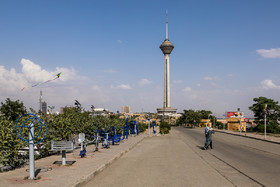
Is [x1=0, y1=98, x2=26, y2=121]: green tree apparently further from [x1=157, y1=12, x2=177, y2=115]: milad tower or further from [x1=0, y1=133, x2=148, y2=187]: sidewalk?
[x1=157, y1=12, x2=177, y2=115]: milad tower

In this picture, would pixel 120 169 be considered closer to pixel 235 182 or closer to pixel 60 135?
pixel 235 182

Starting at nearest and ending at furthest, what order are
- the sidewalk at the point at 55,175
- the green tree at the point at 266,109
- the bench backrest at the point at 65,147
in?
the sidewalk at the point at 55,175, the bench backrest at the point at 65,147, the green tree at the point at 266,109

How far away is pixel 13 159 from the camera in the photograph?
952cm

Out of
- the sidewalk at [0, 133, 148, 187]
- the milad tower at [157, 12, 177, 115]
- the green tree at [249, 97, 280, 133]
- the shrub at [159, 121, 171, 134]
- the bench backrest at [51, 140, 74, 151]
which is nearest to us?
the sidewalk at [0, 133, 148, 187]

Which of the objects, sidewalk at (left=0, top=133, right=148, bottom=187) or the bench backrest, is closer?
sidewalk at (left=0, top=133, right=148, bottom=187)

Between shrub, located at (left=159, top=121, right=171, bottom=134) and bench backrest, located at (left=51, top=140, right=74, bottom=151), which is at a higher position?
Answer: bench backrest, located at (left=51, top=140, right=74, bottom=151)

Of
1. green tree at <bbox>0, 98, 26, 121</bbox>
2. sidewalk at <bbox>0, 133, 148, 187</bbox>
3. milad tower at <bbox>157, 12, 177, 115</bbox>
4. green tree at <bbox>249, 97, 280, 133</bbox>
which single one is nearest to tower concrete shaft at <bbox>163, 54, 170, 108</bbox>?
milad tower at <bbox>157, 12, 177, 115</bbox>

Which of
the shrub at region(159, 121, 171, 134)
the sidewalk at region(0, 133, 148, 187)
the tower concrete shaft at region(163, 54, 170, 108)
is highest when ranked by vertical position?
the tower concrete shaft at region(163, 54, 170, 108)

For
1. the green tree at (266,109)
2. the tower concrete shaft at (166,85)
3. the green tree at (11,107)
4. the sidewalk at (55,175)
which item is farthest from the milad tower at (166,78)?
the sidewalk at (55,175)

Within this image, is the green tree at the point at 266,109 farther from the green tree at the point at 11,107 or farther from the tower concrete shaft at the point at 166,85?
the tower concrete shaft at the point at 166,85

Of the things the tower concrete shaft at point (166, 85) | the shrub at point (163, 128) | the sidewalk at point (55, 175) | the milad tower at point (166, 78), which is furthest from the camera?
the milad tower at point (166, 78)

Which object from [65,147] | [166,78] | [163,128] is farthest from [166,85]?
[65,147]

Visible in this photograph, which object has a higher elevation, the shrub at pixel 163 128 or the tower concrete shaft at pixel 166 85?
the tower concrete shaft at pixel 166 85

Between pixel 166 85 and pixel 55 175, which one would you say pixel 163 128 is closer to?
pixel 55 175
